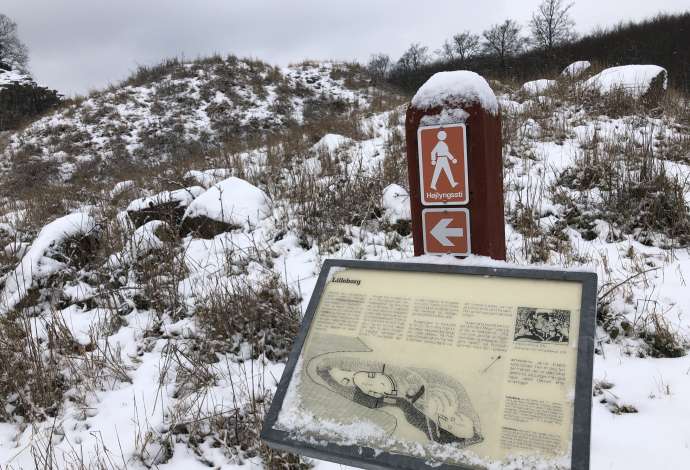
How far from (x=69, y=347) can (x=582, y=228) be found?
411cm

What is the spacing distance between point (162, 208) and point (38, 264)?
1.29m

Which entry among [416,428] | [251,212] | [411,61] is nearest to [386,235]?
[251,212]

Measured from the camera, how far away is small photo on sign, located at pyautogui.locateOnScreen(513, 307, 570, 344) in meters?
1.34

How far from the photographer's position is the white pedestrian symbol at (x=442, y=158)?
178cm

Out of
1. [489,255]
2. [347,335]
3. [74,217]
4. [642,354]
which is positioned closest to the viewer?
[347,335]

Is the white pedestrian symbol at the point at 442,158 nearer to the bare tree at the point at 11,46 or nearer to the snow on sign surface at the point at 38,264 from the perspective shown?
the snow on sign surface at the point at 38,264

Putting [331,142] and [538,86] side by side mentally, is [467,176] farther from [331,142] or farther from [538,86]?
[538,86]

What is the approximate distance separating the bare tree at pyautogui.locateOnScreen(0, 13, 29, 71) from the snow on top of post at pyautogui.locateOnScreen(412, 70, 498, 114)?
133 feet

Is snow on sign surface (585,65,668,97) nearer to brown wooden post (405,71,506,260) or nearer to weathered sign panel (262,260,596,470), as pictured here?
brown wooden post (405,71,506,260)

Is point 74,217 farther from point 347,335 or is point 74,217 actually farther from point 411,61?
point 411,61

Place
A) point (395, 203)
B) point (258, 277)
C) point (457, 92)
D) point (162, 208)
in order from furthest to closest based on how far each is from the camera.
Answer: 1. point (162, 208)
2. point (395, 203)
3. point (258, 277)
4. point (457, 92)

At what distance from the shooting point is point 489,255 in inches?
73.0

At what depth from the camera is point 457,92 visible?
1738 millimetres

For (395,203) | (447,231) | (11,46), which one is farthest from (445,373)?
(11,46)
